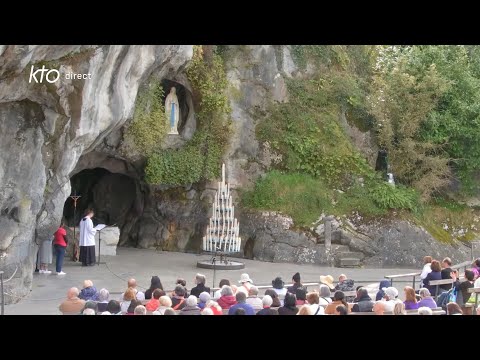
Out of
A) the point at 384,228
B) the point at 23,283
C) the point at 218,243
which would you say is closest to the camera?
the point at 23,283

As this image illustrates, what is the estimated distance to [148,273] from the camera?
59.2ft

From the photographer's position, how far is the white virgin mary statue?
21.4 m

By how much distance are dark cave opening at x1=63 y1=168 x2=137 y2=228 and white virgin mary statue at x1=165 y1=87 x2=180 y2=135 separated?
148 inches

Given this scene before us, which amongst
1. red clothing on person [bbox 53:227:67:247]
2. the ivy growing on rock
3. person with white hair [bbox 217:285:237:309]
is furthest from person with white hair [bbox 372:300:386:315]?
the ivy growing on rock

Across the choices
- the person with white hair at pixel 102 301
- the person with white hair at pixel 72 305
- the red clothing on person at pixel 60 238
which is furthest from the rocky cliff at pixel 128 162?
the person with white hair at pixel 102 301

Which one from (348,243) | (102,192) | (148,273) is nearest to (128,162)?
(102,192)

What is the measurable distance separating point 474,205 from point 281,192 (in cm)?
620

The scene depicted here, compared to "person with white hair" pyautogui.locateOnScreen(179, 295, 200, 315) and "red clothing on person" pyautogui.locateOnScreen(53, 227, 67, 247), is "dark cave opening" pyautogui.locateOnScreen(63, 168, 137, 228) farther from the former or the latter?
"person with white hair" pyautogui.locateOnScreen(179, 295, 200, 315)

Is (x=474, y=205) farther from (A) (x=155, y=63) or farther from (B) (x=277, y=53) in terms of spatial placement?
(A) (x=155, y=63)

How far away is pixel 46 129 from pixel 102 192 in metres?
10.0

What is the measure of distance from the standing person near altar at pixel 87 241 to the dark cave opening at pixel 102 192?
574 centimetres

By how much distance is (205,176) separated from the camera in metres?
21.8

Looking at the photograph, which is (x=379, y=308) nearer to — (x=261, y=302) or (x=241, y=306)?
(x=261, y=302)

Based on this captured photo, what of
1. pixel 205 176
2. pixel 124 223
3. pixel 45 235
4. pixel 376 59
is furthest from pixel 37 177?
pixel 376 59
